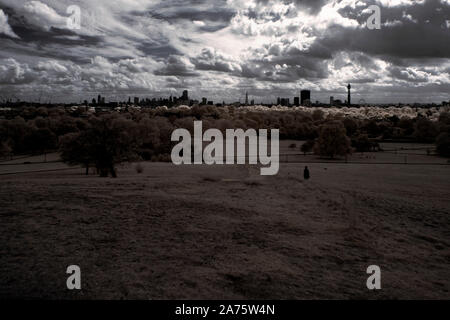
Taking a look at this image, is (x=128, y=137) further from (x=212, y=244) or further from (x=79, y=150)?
(x=212, y=244)

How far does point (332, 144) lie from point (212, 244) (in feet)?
141

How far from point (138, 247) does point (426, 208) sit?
38.3ft

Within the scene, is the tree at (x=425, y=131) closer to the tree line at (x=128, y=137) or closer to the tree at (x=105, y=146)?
the tree line at (x=128, y=137)

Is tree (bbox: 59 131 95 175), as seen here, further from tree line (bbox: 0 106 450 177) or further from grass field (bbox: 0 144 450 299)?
grass field (bbox: 0 144 450 299)

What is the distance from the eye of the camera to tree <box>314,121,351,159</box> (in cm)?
4809

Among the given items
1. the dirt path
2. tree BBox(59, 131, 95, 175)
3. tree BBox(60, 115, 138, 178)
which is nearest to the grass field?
the dirt path

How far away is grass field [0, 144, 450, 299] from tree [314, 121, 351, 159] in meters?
33.9

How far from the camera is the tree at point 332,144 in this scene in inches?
1893

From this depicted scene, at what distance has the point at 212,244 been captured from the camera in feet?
27.5

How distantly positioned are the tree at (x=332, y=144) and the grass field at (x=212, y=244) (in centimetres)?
3390

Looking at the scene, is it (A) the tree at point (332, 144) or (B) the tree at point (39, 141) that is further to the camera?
(B) the tree at point (39, 141)

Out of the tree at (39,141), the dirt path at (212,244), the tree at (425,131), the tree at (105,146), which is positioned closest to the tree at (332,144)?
the tree at (105,146)

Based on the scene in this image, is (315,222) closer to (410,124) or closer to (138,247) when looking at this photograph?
(138,247)
